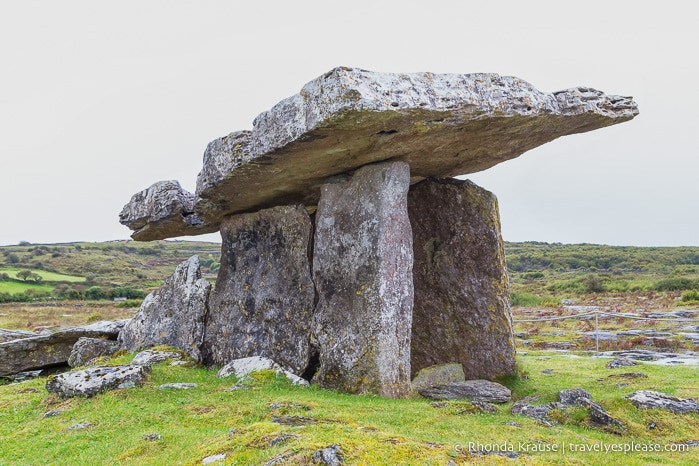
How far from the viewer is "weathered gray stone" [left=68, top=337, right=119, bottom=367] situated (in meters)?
14.2

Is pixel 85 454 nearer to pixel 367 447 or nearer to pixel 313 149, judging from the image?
pixel 367 447

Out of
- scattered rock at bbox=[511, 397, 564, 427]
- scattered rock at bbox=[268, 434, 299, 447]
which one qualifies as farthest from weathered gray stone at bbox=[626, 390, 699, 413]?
scattered rock at bbox=[268, 434, 299, 447]

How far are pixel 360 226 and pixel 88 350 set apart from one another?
852 cm

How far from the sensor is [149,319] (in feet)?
47.4

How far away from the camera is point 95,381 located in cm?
966

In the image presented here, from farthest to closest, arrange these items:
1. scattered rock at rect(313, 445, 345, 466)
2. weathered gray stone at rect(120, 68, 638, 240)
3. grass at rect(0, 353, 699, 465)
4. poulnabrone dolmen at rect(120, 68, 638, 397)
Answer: poulnabrone dolmen at rect(120, 68, 638, 397) < weathered gray stone at rect(120, 68, 638, 240) < grass at rect(0, 353, 699, 465) < scattered rock at rect(313, 445, 345, 466)

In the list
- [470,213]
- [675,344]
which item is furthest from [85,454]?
[675,344]

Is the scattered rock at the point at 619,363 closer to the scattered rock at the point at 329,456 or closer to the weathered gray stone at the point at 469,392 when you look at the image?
the weathered gray stone at the point at 469,392

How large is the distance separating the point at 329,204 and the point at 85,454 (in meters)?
6.35

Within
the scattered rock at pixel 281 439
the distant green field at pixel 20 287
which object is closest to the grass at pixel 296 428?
the scattered rock at pixel 281 439

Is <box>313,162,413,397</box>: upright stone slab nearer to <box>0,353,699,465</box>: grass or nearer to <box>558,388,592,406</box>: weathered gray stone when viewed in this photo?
<box>0,353,699,465</box>: grass

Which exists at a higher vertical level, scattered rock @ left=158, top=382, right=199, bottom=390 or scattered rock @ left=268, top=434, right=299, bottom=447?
scattered rock @ left=268, top=434, right=299, bottom=447

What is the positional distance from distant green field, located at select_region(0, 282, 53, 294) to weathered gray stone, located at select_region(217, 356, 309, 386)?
52.7m

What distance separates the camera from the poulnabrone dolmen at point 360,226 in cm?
922
